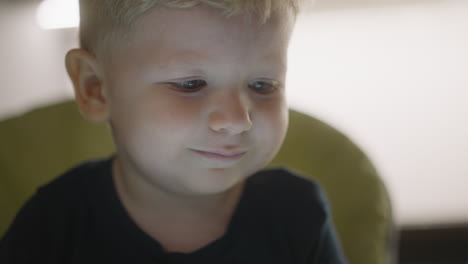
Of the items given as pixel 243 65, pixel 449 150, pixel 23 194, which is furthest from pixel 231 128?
pixel 449 150

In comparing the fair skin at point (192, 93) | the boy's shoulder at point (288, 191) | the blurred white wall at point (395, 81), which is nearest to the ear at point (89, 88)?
the fair skin at point (192, 93)

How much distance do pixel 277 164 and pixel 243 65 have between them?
480 mm

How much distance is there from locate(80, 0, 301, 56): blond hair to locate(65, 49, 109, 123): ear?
3 cm

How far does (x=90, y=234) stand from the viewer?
78 centimetres

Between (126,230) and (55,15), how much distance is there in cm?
85

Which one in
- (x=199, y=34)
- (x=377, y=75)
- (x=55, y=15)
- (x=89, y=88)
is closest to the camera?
(x=199, y=34)

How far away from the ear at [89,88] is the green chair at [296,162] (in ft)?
1.20

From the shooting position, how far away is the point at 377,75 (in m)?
1.51

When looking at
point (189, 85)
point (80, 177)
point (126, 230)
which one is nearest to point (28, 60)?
point (80, 177)

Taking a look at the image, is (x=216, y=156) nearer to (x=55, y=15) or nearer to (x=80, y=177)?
(x=80, y=177)

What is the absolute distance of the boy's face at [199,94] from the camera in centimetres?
59

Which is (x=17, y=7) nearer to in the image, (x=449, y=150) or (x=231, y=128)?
(x=231, y=128)

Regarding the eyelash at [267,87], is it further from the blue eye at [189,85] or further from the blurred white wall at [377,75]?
the blurred white wall at [377,75]

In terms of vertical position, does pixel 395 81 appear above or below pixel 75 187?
above
